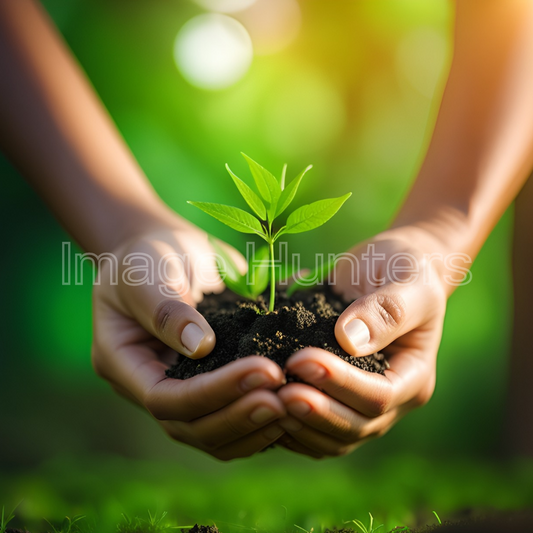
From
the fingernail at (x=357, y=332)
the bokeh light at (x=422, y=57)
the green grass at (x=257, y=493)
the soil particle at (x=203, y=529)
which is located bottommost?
the green grass at (x=257, y=493)

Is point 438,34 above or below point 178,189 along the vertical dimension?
above

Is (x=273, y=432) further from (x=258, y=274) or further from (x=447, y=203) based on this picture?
(x=447, y=203)

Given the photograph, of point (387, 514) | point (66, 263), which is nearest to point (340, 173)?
point (66, 263)

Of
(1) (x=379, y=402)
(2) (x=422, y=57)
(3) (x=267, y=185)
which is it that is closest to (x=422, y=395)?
(1) (x=379, y=402)

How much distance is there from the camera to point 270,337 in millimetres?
772

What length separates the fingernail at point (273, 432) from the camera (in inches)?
30.5

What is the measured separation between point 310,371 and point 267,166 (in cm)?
A: 140

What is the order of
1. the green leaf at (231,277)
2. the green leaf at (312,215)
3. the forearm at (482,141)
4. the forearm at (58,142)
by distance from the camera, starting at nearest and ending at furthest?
the green leaf at (312,215)
the green leaf at (231,277)
the forearm at (482,141)
the forearm at (58,142)

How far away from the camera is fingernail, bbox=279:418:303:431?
2.40ft

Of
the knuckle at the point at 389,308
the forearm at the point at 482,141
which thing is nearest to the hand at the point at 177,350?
the knuckle at the point at 389,308

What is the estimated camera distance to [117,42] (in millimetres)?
1895

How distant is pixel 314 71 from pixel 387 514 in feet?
5.84

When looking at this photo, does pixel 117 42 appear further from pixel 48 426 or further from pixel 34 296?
pixel 48 426

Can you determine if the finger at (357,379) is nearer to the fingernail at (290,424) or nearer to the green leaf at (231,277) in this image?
the fingernail at (290,424)
